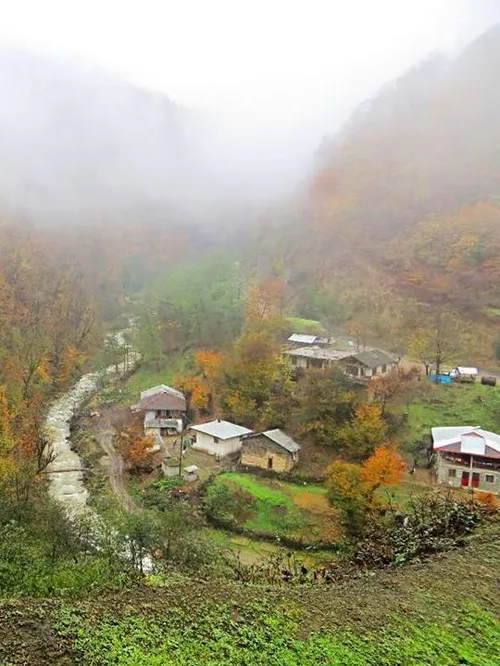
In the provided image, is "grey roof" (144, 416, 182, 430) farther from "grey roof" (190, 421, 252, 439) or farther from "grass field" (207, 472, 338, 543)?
"grass field" (207, 472, 338, 543)

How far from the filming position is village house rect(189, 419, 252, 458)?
87.5ft

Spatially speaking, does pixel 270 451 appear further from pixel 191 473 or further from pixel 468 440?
pixel 468 440

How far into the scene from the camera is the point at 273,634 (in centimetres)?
684

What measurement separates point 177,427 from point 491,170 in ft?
155

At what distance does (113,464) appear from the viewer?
27469mm

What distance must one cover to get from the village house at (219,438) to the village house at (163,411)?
265cm

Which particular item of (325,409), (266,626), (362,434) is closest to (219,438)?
(325,409)

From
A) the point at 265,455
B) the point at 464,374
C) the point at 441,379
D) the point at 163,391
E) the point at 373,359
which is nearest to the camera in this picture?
the point at 265,455

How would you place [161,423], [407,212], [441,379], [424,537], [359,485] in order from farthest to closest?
[407,212] < [441,379] < [161,423] < [359,485] < [424,537]

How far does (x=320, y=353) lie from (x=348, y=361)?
2.35m

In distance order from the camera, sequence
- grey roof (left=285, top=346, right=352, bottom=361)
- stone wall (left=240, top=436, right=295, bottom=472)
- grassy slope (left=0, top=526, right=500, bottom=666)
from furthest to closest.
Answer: grey roof (left=285, top=346, right=352, bottom=361) < stone wall (left=240, top=436, right=295, bottom=472) < grassy slope (left=0, top=526, right=500, bottom=666)

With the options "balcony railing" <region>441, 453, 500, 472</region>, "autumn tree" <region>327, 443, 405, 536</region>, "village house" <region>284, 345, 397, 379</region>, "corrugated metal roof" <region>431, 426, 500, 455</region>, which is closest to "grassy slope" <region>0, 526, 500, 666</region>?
"autumn tree" <region>327, 443, 405, 536</region>

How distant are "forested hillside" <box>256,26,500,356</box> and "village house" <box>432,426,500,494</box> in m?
14.3

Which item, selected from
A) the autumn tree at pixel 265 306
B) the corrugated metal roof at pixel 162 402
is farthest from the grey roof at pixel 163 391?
the autumn tree at pixel 265 306
